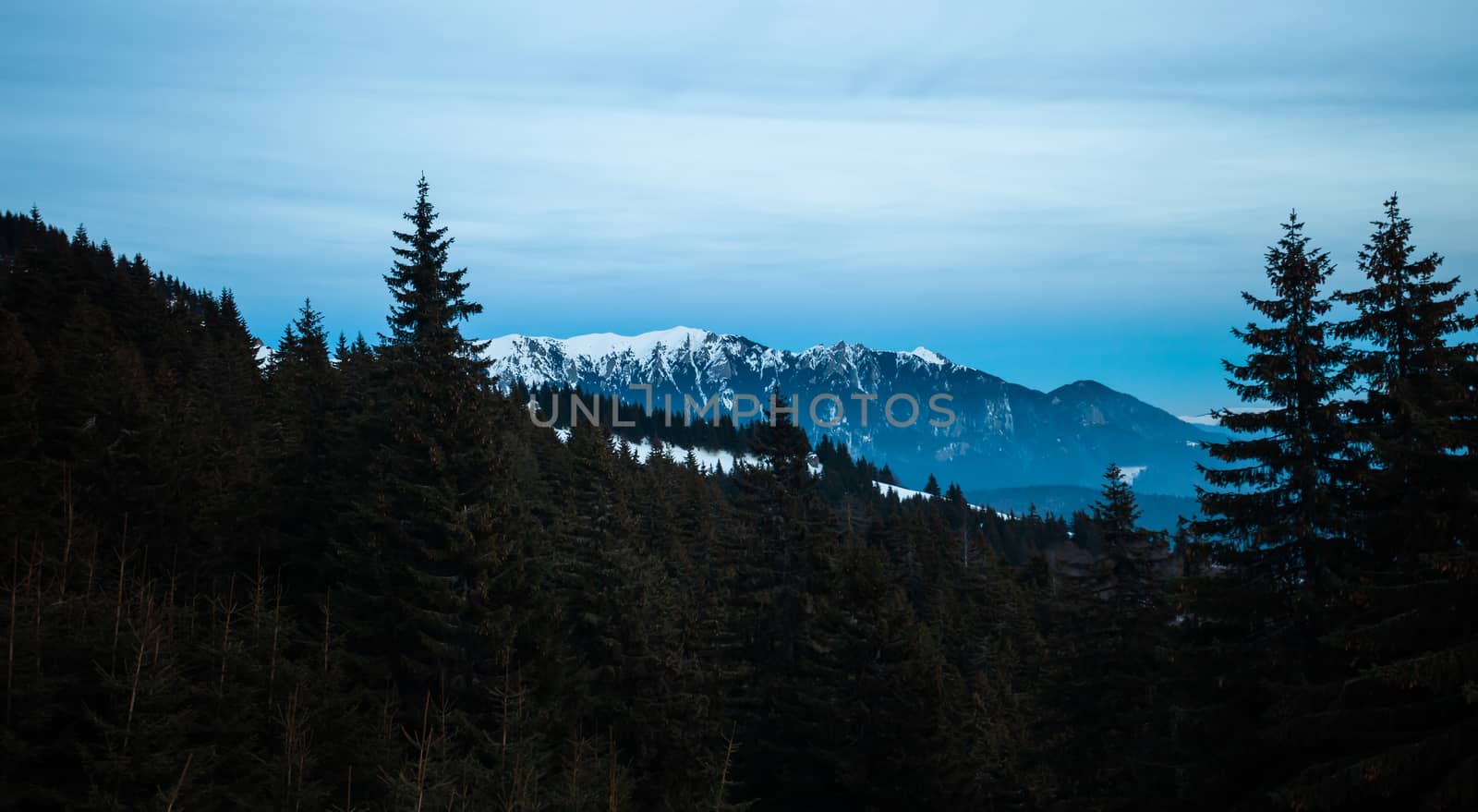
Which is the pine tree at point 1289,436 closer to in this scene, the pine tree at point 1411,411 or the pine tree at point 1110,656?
the pine tree at point 1411,411

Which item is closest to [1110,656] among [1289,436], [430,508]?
[1289,436]

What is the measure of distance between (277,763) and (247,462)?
24752 mm

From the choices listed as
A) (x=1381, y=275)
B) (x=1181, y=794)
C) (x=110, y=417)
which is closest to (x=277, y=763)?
(x=1181, y=794)

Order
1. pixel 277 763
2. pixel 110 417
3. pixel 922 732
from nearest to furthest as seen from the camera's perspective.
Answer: pixel 277 763 < pixel 922 732 < pixel 110 417

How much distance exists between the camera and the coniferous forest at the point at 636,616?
11953 millimetres

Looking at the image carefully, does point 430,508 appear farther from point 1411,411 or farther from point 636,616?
point 1411,411

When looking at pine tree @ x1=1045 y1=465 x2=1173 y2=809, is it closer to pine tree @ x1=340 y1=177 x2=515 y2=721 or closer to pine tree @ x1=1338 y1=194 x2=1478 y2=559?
pine tree @ x1=1338 y1=194 x2=1478 y2=559

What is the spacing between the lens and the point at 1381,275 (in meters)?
14.2

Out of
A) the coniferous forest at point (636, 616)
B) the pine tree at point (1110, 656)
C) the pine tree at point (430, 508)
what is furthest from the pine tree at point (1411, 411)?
the pine tree at point (430, 508)

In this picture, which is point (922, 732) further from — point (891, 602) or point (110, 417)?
point (110, 417)

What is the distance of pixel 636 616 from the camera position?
27.4 meters

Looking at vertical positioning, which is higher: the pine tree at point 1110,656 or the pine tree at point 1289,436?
the pine tree at point 1289,436

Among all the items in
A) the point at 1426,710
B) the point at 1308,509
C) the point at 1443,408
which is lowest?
the point at 1426,710

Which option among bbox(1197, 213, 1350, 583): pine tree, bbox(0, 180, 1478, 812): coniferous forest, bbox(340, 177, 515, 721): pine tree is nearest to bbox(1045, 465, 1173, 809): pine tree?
bbox(0, 180, 1478, 812): coniferous forest
